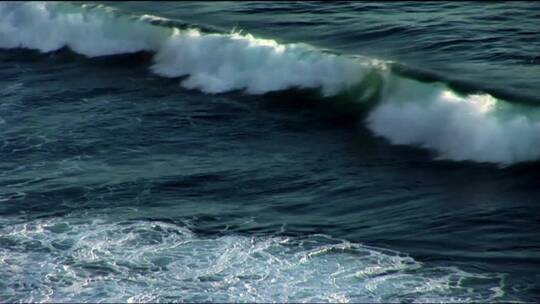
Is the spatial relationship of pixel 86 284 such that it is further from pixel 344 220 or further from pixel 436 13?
pixel 436 13

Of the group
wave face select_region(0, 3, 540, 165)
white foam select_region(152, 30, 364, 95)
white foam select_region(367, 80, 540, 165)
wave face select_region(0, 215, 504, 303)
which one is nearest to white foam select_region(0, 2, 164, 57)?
wave face select_region(0, 3, 540, 165)

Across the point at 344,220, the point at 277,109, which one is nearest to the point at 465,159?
the point at 344,220

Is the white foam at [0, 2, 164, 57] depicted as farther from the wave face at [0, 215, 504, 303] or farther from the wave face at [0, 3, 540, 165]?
the wave face at [0, 215, 504, 303]

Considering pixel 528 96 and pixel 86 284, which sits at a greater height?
pixel 528 96

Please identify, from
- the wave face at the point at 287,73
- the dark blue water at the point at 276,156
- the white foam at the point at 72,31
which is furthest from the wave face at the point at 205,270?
the white foam at the point at 72,31

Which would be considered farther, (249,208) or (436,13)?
(436,13)

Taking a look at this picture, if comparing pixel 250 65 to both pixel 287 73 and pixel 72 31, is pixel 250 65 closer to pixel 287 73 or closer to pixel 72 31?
pixel 287 73
